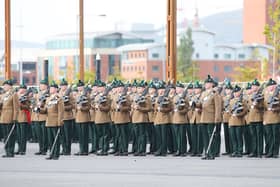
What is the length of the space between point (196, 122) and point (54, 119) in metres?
3.36

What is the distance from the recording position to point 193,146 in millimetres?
24484

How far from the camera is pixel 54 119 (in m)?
24.0

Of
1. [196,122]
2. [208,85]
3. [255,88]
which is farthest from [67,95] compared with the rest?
[255,88]

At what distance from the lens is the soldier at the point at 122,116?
25.1 meters

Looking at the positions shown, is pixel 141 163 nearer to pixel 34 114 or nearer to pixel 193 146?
pixel 193 146

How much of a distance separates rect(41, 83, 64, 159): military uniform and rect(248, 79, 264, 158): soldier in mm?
4450

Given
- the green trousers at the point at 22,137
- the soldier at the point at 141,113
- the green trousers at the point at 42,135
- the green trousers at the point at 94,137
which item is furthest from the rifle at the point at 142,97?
the green trousers at the point at 22,137

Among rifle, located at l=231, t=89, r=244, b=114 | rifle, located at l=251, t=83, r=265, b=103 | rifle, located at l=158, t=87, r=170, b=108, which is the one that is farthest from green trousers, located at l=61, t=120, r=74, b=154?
rifle, located at l=251, t=83, r=265, b=103

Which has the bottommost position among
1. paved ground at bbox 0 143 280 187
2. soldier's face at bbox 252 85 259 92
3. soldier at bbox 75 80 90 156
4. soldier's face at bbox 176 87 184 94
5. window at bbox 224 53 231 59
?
paved ground at bbox 0 143 280 187

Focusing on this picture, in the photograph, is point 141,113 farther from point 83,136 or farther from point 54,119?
point 54,119

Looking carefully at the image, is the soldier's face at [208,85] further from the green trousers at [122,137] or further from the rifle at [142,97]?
the green trousers at [122,137]

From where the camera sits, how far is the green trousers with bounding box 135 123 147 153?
81.8ft

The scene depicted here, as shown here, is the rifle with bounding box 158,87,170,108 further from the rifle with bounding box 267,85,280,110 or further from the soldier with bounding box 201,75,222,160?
the rifle with bounding box 267,85,280,110

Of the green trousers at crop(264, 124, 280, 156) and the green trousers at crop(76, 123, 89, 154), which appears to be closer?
the green trousers at crop(264, 124, 280, 156)
